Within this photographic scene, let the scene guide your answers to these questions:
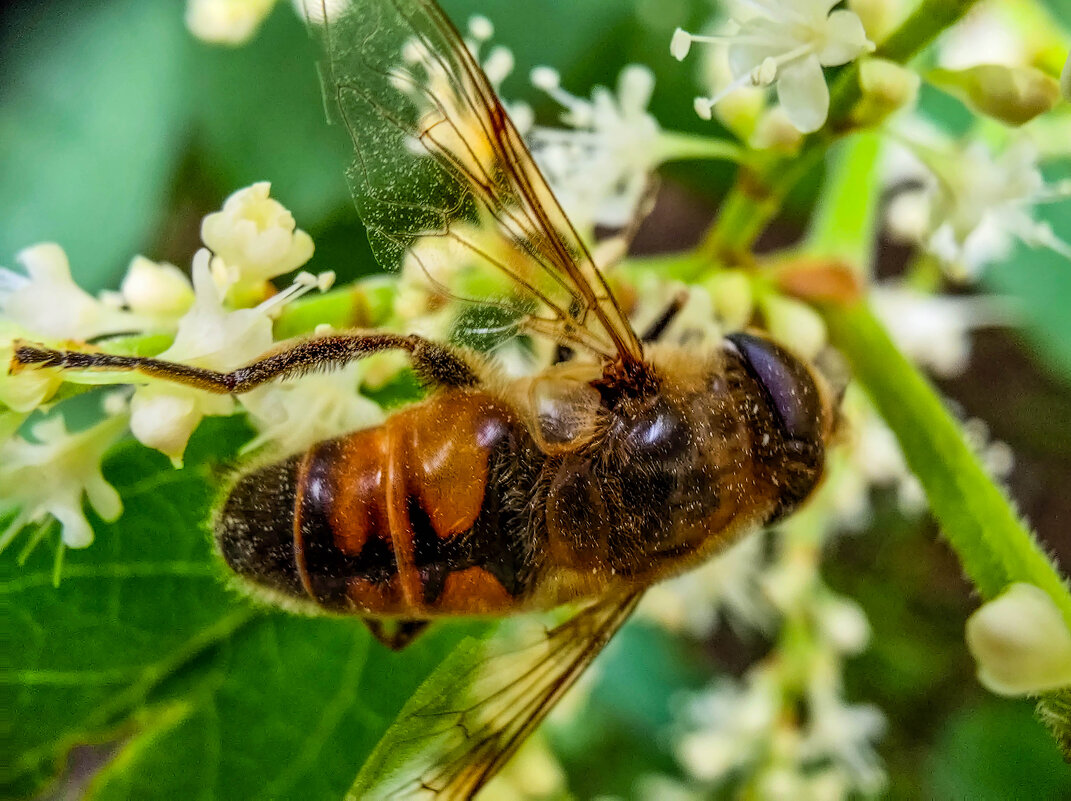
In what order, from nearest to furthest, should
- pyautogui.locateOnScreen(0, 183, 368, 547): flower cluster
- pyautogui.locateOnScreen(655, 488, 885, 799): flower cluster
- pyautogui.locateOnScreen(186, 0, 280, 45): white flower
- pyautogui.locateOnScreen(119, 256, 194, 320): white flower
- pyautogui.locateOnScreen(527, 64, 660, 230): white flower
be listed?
1. pyautogui.locateOnScreen(0, 183, 368, 547): flower cluster
2. pyautogui.locateOnScreen(119, 256, 194, 320): white flower
3. pyautogui.locateOnScreen(527, 64, 660, 230): white flower
4. pyautogui.locateOnScreen(186, 0, 280, 45): white flower
5. pyautogui.locateOnScreen(655, 488, 885, 799): flower cluster

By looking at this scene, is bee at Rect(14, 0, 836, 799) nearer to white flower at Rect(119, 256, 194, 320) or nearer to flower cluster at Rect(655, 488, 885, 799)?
white flower at Rect(119, 256, 194, 320)

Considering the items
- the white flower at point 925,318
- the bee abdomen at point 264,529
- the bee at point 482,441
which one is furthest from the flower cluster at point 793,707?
the bee abdomen at point 264,529

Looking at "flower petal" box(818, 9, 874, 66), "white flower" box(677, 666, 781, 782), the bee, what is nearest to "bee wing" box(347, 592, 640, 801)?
the bee

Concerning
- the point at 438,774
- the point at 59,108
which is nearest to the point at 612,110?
the point at 438,774

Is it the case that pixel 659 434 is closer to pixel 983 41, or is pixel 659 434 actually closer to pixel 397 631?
pixel 397 631

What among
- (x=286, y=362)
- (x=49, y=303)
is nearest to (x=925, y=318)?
(x=286, y=362)
